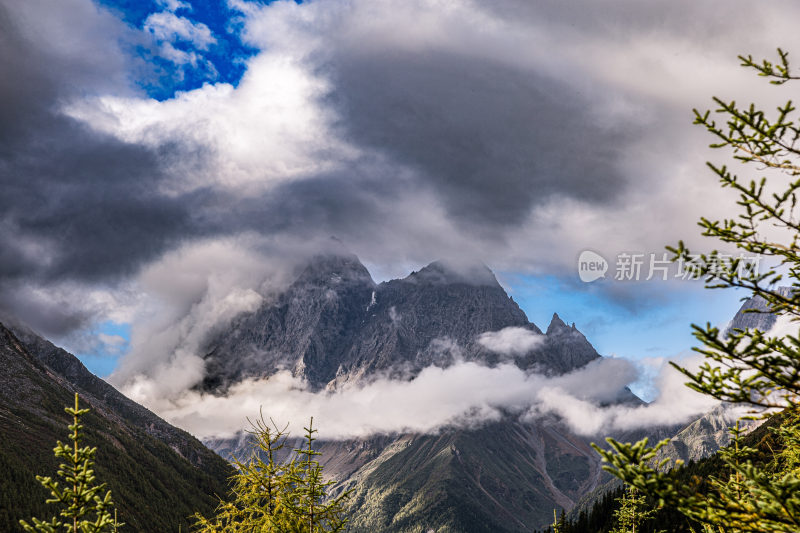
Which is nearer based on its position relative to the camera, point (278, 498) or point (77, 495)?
point (77, 495)

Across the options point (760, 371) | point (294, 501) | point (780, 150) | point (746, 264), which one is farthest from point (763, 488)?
point (294, 501)

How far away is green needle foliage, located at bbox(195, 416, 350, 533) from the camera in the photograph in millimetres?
18547

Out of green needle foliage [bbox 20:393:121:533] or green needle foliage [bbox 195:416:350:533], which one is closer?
green needle foliage [bbox 20:393:121:533]

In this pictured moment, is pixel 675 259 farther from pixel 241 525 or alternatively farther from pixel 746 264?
pixel 241 525

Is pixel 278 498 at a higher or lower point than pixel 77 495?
higher

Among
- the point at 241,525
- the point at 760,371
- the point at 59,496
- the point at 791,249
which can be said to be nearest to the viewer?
the point at 760,371

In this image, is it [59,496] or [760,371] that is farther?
[59,496]

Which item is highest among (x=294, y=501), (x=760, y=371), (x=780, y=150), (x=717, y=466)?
(x=717, y=466)

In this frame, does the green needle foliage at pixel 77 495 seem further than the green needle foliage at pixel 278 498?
No

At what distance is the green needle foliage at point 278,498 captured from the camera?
18.5 metres

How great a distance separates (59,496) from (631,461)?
12794 millimetres

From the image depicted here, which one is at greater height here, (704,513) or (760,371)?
(760,371)

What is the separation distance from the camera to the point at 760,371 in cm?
1027

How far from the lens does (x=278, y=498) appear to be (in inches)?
743
